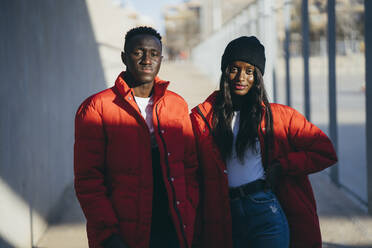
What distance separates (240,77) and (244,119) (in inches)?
8.6

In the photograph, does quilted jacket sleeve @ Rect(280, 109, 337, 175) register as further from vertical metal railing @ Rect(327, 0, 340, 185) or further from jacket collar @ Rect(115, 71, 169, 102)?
vertical metal railing @ Rect(327, 0, 340, 185)

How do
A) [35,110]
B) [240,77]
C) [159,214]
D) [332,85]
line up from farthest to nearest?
[332,85] → [35,110] → [240,77] → [159,214]

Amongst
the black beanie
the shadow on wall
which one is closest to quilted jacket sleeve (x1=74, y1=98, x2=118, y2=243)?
the black beanie

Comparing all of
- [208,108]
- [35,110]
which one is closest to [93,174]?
[208,108]

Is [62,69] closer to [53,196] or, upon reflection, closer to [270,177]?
[53,196]

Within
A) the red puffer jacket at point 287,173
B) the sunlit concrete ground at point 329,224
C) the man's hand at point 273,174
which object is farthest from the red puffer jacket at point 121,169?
the sunlit concrete ground at point 329,224

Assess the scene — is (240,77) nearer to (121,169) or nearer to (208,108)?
(208,108)

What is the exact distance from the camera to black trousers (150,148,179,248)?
83.2 inches

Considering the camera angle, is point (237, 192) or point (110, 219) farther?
point (237, 192)

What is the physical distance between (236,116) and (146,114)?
0.51 metres

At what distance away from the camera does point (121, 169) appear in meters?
2.06

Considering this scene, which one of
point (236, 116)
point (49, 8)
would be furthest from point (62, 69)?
point (236, 116)

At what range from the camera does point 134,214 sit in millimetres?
2061

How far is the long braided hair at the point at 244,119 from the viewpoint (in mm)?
2303
